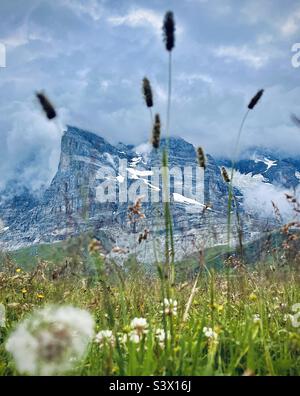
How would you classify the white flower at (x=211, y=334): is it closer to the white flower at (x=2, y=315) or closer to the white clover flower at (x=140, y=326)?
the white clover flower at (x=140, y=326)

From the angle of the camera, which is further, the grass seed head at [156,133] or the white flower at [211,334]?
the white flower at [211,334]

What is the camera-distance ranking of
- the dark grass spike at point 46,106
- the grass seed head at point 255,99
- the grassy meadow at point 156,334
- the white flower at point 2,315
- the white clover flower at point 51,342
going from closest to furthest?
the white clover flower at point 51,342 < the grassy meadow at point 156,334 < the dark grass spike at point 46,106 < the grass seed head at point 255,99 < the white flower at point 2,315

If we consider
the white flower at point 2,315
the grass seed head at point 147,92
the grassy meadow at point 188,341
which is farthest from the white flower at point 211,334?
the white flower at point 2,315

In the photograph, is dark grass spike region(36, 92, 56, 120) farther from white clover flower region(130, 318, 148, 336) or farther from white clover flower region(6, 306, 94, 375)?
white clover flower region(130, 318, 148, 336)

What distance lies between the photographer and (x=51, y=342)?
2109 millimetres

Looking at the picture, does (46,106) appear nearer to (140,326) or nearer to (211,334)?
(140,326)

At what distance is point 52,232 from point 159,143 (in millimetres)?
1659

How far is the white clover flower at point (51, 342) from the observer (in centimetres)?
211

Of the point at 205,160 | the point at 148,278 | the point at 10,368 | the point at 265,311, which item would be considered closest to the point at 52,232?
the point at 10,368

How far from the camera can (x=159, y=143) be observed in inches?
107

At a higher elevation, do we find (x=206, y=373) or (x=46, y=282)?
(x=46, y=282)

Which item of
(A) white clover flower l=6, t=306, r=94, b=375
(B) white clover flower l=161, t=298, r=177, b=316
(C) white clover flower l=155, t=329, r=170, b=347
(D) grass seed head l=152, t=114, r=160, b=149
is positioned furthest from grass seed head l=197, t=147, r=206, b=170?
(A) white clover flower l=6, t=306, r=94, b=375

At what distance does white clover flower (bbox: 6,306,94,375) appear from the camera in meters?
2.11

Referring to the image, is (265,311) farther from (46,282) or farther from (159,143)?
(46,282)
